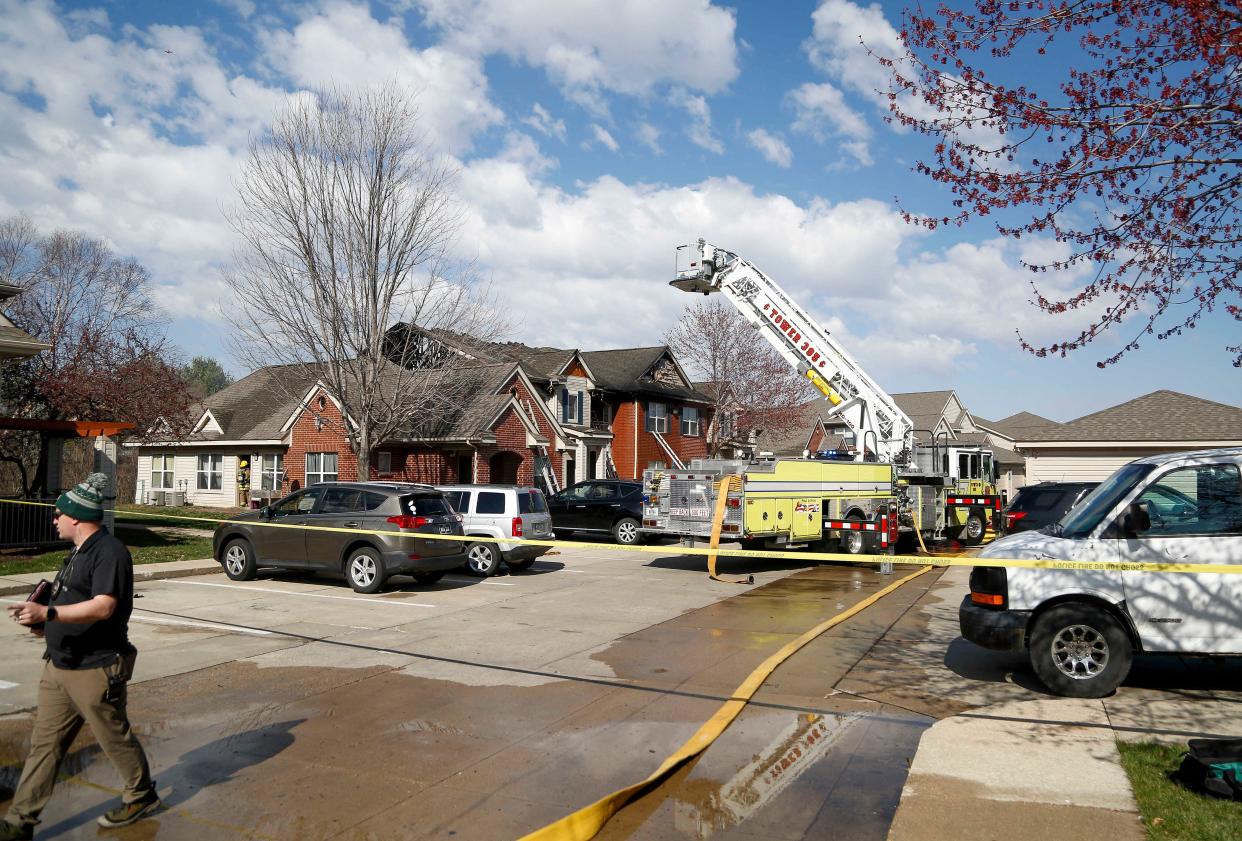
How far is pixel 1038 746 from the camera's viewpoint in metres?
6.25

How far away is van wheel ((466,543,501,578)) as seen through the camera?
1616 centimetres

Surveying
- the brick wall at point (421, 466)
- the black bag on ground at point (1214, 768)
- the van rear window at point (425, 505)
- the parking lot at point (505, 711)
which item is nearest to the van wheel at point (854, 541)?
the parking lot at point (505, 711)

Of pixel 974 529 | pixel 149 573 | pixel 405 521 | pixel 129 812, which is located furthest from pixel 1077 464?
pixel 129 812

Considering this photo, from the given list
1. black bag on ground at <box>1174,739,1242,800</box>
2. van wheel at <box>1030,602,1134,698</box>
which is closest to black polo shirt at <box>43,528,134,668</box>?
black bag on ground at <box>1174,739,1242,800</box>

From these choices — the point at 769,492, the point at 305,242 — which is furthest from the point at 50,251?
the point at 769,492

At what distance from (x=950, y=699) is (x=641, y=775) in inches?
129

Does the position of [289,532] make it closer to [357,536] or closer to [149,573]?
[357,536]

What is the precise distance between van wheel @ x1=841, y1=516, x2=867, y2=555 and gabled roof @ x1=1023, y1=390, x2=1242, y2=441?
16.1m

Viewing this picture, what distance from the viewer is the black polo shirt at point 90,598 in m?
4.75

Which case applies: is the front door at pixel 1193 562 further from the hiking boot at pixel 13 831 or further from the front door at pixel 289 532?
the front door at pixel 289 532

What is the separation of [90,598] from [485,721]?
312 centimetres

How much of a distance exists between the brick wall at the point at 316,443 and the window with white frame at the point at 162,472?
301 inches

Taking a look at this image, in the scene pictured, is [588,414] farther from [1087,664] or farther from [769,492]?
[1087,664]

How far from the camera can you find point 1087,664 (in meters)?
7.56
